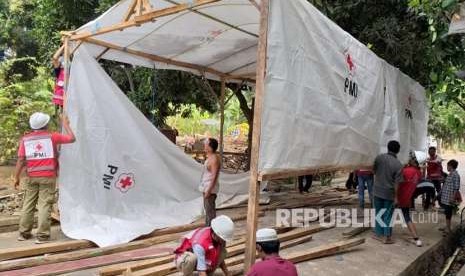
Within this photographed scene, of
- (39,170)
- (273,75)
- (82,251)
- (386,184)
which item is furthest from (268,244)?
(386,184)

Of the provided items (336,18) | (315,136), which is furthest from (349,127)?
(336,18)

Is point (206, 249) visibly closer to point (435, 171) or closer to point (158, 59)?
point (158, 59)

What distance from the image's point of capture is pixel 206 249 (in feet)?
14.0

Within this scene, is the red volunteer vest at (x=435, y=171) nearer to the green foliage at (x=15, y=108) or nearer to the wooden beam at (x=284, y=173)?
the wooden beam at (x=284, y=173)

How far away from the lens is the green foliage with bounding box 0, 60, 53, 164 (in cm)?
1137

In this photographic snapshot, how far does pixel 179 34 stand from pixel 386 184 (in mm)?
3833

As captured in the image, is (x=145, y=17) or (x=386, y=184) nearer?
(x=145, y=17)

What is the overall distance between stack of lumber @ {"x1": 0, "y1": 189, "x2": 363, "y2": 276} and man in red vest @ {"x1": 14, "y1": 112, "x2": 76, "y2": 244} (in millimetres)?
553

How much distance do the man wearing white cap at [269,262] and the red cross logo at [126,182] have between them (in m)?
3.57

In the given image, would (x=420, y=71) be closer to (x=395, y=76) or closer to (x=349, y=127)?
(x=395, y=76)

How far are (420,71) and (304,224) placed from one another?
4.86 meters

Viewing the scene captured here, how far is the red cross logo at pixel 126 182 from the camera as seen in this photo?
22.3 feet

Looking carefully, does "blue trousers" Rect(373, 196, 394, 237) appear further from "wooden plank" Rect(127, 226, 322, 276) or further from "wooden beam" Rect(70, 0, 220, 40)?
"wooden beam" Rect(70, 0, 220, 40)

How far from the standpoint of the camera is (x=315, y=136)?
537 cm
